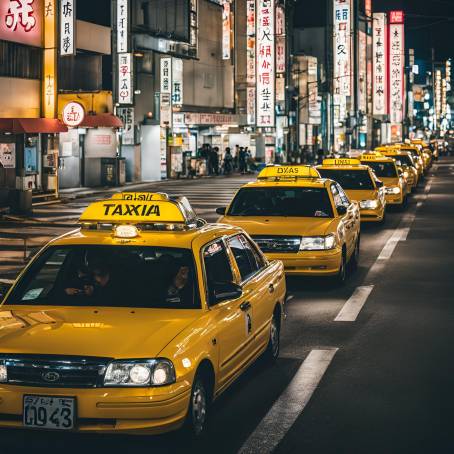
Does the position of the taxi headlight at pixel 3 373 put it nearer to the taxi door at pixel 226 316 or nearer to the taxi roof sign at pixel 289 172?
the taxi door at pixel 226 316

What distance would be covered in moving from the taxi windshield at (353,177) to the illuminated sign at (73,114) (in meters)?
13.7

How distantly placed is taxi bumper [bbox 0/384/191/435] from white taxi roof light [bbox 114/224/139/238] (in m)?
1.85

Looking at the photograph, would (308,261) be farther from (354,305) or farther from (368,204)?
(368,204)

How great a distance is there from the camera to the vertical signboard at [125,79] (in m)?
45.1

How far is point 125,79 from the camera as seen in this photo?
4528cm

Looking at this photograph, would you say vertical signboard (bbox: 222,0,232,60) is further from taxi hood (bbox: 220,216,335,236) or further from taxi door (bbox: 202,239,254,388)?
taxi door (bbox: 202,239,254,388)

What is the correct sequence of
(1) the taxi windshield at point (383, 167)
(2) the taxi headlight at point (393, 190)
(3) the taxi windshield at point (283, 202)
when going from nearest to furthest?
(3) the taxi windshield at point (283, 202), (2) the taxi headlight at point (393, 190), (1) the taxi windshield at point (383, 167)

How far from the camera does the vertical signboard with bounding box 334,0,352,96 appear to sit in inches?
3273

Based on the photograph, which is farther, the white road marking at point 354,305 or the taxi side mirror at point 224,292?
the white road marking at point 354,305

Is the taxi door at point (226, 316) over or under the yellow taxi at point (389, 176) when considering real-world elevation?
under

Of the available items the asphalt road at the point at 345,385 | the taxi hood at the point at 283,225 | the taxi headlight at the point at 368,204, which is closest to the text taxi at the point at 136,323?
the asphalt road at the point at 345,385

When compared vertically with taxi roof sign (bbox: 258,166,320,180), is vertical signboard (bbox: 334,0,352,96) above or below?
above

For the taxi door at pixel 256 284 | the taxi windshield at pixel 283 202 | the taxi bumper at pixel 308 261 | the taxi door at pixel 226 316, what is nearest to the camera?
the taxi door at pixel 226 316

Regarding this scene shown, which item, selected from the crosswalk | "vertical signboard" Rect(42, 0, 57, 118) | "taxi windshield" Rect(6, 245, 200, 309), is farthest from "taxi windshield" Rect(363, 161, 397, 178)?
"taxi windshield" Rect(6, 245, 200, 309)
